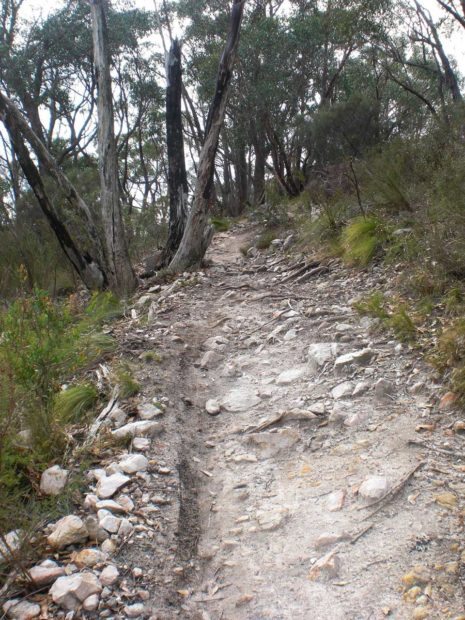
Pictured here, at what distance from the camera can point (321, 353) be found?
413 centimetres

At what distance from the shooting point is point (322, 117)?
13039 millimetres

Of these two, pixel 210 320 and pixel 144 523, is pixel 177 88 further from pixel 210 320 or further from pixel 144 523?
pixel 144 523

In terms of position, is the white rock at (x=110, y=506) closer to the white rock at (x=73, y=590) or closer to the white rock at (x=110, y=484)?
the white rock at (x=110, y=484)

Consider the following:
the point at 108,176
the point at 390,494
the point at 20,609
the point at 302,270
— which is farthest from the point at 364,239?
the point at 20,609

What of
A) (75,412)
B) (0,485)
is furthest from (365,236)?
(0,485)

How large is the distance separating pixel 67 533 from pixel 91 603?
1.22ft

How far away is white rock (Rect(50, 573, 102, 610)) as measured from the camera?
2082 millimetres

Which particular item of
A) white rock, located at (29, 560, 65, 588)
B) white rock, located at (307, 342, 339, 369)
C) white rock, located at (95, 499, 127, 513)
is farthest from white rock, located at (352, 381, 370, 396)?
white rock, located at (29, 560, 65, 588)

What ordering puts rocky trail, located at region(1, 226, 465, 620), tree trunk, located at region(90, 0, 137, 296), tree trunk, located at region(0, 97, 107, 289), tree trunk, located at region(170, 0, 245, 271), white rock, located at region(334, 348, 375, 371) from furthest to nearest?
tree trunk, located at region(170, 0, 245, 271) < tree trunk, located at region(90, 0, 137, 296) < tree trunk, located at region(0, 97, 107, 289) < white rock, located at region(334, 348, 375, 371) < rocky trail, located at region(1, 226, 465, 620)

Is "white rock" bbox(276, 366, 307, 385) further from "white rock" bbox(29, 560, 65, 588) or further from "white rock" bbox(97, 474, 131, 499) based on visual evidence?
"white rock" bbox(29, 560, 65, 588)

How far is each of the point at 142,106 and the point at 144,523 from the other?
57.8ft

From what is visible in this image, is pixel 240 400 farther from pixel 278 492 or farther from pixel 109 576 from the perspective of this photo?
pixel 109 576

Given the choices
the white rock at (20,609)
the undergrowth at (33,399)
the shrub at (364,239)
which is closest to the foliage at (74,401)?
the undergrowth at (33,399)

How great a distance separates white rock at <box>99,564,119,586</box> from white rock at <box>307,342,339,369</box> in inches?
86.4
